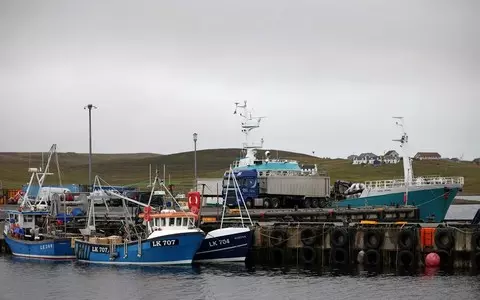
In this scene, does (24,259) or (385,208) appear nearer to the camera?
(24,259)

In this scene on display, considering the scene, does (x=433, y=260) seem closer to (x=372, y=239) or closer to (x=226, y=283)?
(x=372, y=239)

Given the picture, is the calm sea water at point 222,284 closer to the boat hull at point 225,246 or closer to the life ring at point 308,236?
the boat hull at point 225,246

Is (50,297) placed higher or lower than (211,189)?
lower

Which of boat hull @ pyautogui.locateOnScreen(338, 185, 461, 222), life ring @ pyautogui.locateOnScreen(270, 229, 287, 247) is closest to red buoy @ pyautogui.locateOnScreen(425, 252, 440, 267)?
life ring @ pyautogui.locateOnScreen(270, 229, 287, 247)

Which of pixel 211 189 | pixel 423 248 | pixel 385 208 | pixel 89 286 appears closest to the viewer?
pixel 89 286

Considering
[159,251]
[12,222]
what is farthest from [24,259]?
[159,251]

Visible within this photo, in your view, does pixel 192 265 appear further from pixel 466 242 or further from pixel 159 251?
pixel 466 242

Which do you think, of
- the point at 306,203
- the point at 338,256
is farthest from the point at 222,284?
the point at 306,203

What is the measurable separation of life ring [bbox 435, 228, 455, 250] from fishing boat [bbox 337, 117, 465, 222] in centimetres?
2433

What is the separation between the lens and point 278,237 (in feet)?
210

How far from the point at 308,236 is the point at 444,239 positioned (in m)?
10.3

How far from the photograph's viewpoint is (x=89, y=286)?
176ft

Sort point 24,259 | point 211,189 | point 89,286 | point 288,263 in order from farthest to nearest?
point 211,189 → point 24,259 → point 288,263 → point 89,286

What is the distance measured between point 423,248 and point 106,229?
28.0 meters
